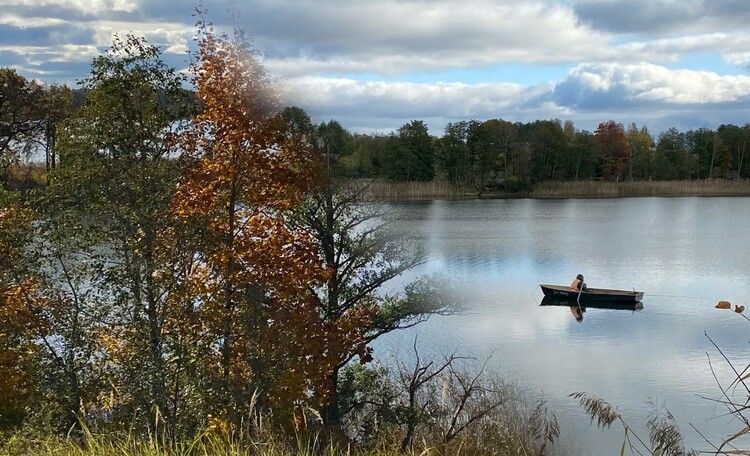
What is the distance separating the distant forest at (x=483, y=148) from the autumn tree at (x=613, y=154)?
0.09 meters

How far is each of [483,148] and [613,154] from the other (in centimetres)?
3291

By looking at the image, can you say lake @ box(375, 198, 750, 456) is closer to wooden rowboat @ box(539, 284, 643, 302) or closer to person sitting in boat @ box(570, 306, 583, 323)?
person sitting in boat @ box(570, 306, 583, 323)

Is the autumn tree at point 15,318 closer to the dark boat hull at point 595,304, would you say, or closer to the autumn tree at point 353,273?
the autumn tree at point 353,273

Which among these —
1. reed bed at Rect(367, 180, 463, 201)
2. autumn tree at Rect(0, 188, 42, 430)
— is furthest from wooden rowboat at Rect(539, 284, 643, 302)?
autumn tree at Rect(0, 188, 42, 430)

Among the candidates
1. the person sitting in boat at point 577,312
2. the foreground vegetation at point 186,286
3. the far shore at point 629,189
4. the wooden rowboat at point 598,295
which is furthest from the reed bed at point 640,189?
the foreground vegetation at point 186,286

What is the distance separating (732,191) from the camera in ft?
227

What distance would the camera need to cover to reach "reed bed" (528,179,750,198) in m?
62.4

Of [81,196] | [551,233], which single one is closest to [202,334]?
[81,196]

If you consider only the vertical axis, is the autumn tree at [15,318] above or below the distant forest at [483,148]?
below

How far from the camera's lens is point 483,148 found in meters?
39.5

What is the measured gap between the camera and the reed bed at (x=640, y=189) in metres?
62.4

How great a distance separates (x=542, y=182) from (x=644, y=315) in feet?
124

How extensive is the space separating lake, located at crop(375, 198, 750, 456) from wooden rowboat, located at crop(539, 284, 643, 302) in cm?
45

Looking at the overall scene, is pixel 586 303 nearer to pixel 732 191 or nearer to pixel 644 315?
pixel 644 315
